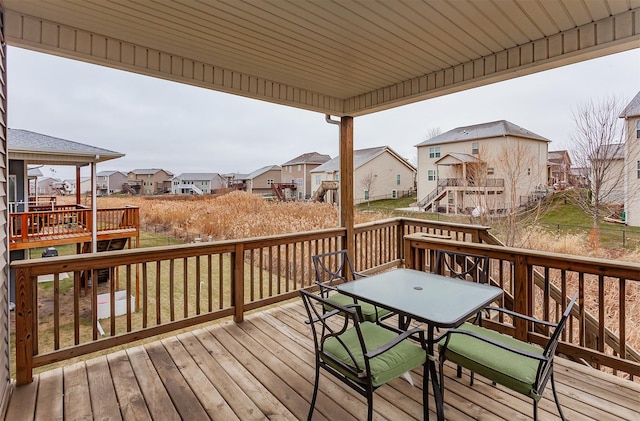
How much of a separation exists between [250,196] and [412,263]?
221cm

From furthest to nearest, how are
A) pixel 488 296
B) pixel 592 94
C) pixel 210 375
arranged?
pixel 592 94, pixel 210 375, pixel 488 296

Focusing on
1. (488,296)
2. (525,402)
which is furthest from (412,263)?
(525,402)

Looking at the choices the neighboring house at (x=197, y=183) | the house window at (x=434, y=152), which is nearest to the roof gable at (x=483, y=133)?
the house window at (x=434, y=152)

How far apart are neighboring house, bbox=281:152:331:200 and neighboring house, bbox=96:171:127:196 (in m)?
2.04

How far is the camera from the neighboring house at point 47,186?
268 cm

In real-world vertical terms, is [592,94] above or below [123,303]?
above

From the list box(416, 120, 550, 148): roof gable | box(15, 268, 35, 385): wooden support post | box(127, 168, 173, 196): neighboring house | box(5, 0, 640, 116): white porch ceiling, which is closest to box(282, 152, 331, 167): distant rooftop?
box(5, 0, 640, 116): white porch ceiling

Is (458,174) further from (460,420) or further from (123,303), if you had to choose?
(123,303)

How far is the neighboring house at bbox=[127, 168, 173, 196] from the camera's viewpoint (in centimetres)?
303

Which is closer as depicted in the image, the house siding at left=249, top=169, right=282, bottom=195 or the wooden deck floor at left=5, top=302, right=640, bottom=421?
the wooden deck floor at left=5, top=302, right=640, bottom=421

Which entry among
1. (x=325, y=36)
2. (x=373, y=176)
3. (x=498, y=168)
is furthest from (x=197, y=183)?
(x=498, y=168)

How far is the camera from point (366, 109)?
4309 mm

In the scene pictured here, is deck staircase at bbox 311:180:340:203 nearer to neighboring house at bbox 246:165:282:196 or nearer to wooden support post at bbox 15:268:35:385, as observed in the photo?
neighboring house at bbox 246:165:282:196

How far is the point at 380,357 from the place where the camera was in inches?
71.9
